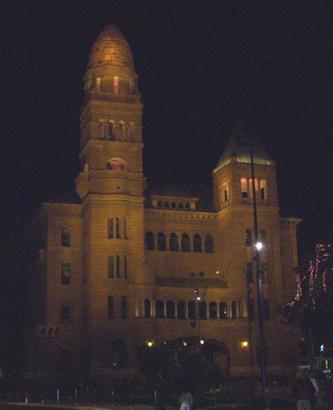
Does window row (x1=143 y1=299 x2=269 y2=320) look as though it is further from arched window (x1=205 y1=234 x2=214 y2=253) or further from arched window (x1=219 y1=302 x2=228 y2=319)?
arched window (x1=205 y1=234 x2=214 y2=253)

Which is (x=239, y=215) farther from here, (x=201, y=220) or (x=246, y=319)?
(x=246, y=319)

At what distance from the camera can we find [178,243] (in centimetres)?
8512

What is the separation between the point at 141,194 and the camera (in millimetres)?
80750

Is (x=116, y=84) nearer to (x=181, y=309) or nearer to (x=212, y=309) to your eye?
(x=181, y=309)

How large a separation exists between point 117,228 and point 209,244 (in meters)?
13.1

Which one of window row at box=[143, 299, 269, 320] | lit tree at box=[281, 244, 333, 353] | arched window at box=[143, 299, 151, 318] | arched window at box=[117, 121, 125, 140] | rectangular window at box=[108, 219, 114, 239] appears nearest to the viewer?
lit tree at box=[281, 244, 333, 353]

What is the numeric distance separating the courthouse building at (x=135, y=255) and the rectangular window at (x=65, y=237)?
0.53 ft

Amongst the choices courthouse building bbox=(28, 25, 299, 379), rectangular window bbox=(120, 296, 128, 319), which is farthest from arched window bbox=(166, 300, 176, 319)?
rectangular window bbox=(120, 296, 128, 319)

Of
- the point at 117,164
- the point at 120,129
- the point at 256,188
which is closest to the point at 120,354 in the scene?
the point at 117,164

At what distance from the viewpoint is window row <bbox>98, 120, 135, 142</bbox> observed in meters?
82.4

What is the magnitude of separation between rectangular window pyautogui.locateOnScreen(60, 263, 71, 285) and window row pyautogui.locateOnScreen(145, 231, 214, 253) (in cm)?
918

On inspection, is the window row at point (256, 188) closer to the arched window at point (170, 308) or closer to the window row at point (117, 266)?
the arched window at point (170, 308)

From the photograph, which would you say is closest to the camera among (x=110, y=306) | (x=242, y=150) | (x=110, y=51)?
(x=110, y=306)

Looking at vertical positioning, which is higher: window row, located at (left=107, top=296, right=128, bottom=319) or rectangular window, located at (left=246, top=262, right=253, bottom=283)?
rectangular window, located at (left=246, top=262, right=253, bottom=283)
